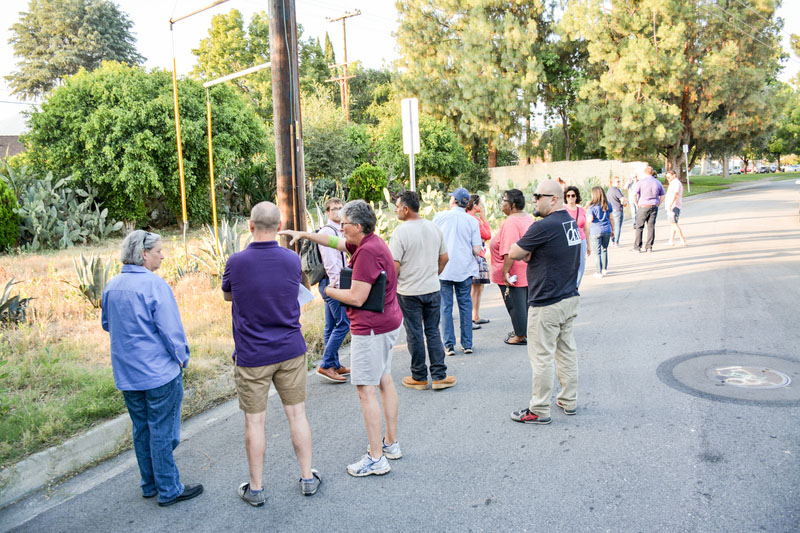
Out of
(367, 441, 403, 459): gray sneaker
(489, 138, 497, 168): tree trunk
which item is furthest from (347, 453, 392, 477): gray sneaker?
(489, 138, 497, 168): tree trunk

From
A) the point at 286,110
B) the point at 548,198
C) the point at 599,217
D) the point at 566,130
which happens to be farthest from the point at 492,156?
the point at 548,198

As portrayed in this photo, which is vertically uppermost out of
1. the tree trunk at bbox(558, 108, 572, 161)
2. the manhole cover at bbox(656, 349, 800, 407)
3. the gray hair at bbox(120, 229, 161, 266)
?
the tree trunk at bbox(558, 108, 572, 161)

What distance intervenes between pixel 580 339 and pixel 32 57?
5465 centimetres

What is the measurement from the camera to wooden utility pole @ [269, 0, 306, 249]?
24.5ft

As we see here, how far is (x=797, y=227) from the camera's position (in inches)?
651

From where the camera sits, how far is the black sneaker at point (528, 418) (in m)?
4.80

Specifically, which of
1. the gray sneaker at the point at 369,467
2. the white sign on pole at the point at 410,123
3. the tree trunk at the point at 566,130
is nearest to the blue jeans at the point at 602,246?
the white sign on pole at the point at 410,123

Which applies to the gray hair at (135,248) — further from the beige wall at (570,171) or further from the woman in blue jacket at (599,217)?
the beige wall at (570,171)

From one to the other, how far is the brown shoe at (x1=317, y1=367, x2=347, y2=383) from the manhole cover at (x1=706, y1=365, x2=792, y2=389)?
144 inches

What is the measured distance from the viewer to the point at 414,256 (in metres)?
5.47

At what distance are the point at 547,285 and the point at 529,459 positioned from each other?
4.62ft

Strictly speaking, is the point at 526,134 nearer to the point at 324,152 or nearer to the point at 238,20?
the point at 324,152

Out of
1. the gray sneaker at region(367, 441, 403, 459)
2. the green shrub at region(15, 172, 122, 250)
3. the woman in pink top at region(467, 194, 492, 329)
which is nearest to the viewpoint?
the gray sneaker at region(367, 441, 403, 459)

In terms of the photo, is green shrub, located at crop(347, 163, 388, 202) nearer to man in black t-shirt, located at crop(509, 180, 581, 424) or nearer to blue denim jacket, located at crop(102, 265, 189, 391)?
man in black t-shirt, located at crop(509, 180, 581, 424)
